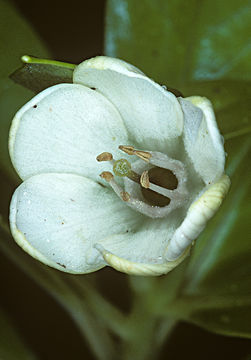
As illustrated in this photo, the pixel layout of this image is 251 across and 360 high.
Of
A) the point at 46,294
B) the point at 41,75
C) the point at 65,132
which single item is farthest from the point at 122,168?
the point at 46,294

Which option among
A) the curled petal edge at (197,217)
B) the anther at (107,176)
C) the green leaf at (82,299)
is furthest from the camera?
the green leaf at (82,299)

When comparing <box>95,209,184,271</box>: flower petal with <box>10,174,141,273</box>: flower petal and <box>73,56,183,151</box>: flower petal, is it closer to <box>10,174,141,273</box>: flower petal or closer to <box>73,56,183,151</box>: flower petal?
<box>10,174,141,273</box>: flower petal

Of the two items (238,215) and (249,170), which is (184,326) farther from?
(249,170)

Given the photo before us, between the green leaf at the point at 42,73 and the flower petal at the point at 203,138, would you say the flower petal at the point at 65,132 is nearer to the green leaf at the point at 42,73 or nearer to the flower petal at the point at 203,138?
the green leaf at the point at 42,73

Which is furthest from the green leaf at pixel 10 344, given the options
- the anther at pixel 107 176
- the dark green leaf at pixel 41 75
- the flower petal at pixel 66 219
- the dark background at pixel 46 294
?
the dark green leaf at pixel 41 75

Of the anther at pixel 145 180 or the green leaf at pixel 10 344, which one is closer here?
the anther at pixel 145 180
